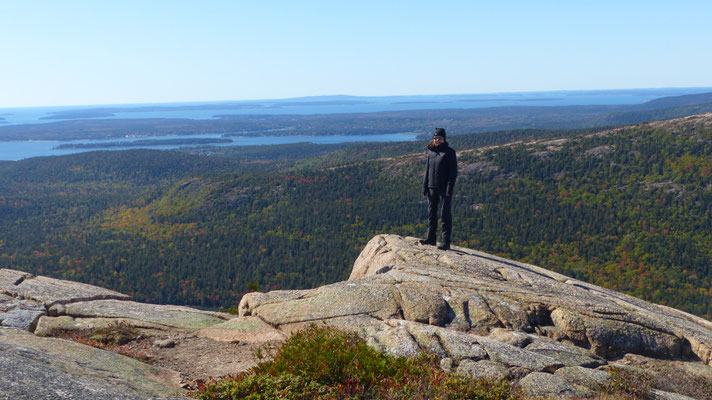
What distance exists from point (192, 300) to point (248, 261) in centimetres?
1738

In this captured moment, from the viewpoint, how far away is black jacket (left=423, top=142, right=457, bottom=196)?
1736 centimetres

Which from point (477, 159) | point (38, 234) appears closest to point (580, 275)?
point (477, 159)

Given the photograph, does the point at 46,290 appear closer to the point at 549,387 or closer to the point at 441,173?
the point at 441,173

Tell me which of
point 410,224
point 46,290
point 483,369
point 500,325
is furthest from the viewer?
point 410,224

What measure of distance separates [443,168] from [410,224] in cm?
9908

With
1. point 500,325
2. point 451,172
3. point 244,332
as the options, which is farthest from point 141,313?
point 451,172

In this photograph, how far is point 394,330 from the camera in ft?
36.6

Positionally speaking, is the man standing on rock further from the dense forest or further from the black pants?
the dense forest

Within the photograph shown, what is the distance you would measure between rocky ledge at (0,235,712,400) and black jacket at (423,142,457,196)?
10.6 feet

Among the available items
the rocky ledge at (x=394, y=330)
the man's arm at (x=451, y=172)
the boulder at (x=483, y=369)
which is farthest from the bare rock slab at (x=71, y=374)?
the man's arm at (x=451, y=172)

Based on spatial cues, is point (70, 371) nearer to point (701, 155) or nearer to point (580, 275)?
point (580, 275)

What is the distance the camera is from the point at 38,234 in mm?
141125

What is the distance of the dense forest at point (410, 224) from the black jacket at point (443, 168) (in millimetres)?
72821

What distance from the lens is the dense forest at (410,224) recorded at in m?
88.6
